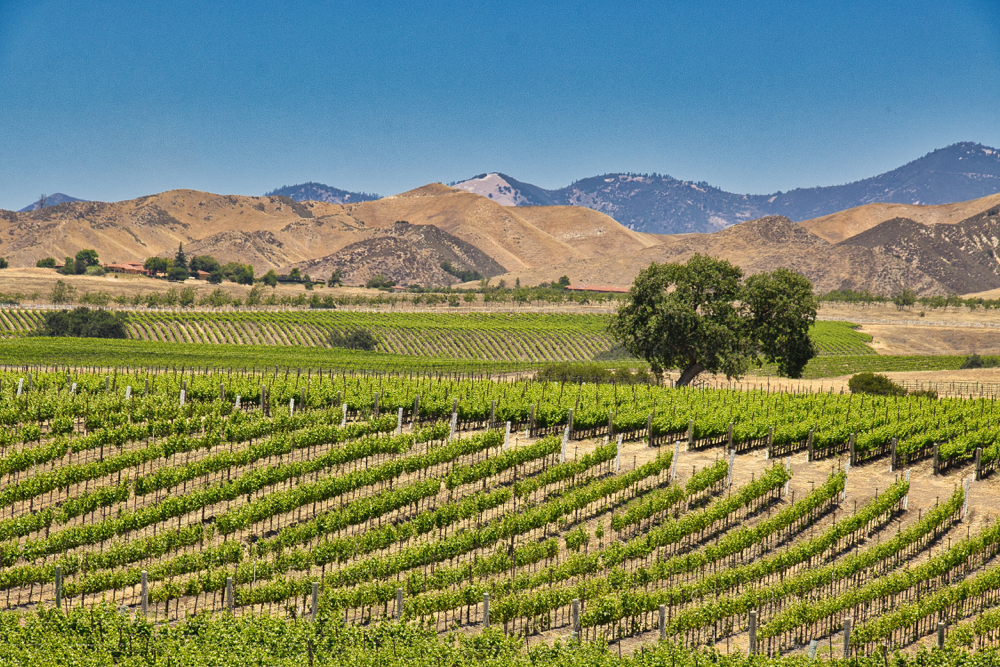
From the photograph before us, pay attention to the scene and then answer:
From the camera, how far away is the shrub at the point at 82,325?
9281cm

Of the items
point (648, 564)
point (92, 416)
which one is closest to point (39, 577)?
point (92, 416)

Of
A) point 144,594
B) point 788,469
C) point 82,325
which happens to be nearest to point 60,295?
point 82,325

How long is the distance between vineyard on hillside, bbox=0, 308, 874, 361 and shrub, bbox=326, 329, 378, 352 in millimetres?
1152

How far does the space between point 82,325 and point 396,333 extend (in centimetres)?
3480

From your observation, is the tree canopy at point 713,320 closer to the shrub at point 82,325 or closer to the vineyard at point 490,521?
the vineyard at point 490,521

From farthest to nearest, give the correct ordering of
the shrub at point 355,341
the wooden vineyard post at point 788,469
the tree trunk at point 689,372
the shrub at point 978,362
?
1. the shrub at point 355,341
2. the shrub at point 978,362
3. the tree trunk at point 689,372
4. the wooden vineyard post at point 788,469

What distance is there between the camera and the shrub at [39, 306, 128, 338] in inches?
3654

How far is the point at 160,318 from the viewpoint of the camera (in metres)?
103

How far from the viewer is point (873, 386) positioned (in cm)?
6362

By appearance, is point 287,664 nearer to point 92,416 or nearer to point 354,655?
point 354,655

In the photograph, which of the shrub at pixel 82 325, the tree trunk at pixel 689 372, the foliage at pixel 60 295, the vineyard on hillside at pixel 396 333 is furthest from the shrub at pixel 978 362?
the foliage at pixel 60 295

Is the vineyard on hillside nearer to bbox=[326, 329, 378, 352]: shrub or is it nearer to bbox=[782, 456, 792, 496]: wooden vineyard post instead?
bbox=[326, 329, 378, 352]: shrub

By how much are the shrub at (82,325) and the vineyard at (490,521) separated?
51.1 meters

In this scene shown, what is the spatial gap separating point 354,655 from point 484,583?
265 inches
